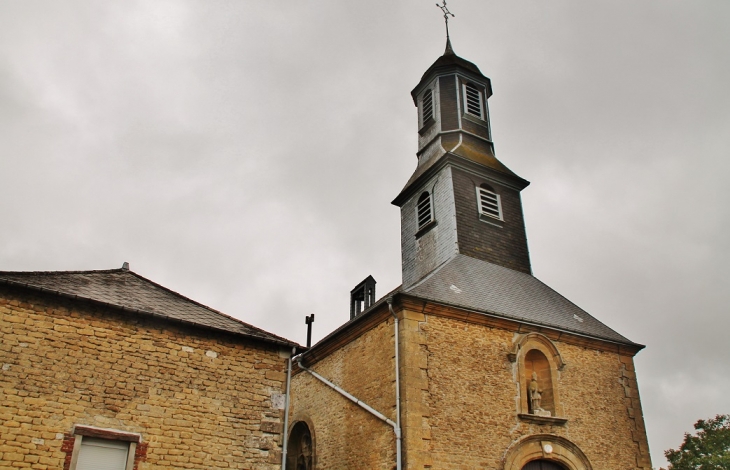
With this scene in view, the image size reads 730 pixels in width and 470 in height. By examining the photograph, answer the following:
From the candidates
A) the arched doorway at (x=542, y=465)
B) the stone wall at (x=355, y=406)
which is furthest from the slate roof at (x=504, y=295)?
the arched doorway at (x=542, y=465)

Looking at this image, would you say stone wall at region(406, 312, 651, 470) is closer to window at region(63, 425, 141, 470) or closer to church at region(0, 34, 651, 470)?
church at region(0, 34, 651, 470)

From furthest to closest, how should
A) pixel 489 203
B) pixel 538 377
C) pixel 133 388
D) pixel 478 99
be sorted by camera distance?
pixel 478 99 < pixel 489 203 < pixel 538 377 < pixel 133 388

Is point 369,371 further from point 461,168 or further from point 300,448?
point 461,168

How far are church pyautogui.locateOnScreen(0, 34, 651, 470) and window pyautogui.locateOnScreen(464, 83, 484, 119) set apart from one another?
235 cm

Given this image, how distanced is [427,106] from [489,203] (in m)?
4.73

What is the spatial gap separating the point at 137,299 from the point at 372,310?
482 cm

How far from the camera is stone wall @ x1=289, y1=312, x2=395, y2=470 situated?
38.4ft

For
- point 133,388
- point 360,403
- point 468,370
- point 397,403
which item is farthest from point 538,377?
point 133,388

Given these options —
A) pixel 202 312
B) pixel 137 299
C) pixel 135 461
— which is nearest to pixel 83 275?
pixel 137 299

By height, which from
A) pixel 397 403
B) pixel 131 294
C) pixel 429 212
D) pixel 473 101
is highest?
pixel 473 101

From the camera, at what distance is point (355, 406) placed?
13.0m

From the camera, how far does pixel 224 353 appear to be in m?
10.4

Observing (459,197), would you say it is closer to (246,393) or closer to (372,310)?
(372,310)

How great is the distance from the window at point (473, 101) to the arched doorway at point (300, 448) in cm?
1080
